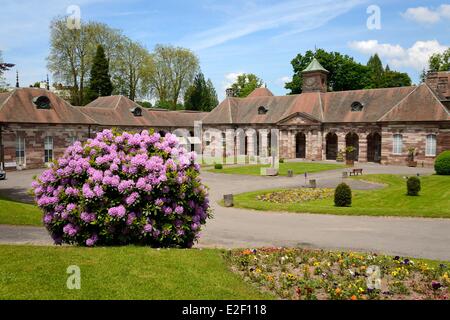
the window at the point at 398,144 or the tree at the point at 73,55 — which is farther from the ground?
the tree at the point at 73,55

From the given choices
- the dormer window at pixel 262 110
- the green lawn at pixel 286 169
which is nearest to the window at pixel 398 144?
the green lawn at pixel 286 169

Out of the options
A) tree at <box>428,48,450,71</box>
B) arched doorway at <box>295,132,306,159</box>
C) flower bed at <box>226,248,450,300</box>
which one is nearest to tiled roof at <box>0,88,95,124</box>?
arched doorway at <box>295,132,306,159</box>

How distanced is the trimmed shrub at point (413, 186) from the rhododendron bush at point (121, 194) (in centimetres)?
1852

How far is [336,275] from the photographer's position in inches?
409

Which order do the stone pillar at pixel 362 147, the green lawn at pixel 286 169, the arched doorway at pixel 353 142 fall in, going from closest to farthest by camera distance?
1. the green lawn at pixel 286 169
2. the stone pillar at pixel 362 147
3. the arched doorway at pixel 353 142

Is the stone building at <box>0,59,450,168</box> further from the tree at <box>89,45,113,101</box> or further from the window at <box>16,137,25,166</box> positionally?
the tree at <box>89,45,113,101</box>

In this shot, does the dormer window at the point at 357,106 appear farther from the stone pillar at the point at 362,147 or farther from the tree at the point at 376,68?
the tree at the point at 376,68

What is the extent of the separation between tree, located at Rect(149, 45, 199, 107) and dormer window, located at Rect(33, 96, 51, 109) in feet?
125

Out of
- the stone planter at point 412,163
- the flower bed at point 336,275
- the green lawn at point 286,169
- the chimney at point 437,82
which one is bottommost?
the flower bed at point 336,275

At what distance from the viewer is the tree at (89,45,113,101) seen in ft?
211

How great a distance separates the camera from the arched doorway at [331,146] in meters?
Answer: 55.1

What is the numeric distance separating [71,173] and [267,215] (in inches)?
471
